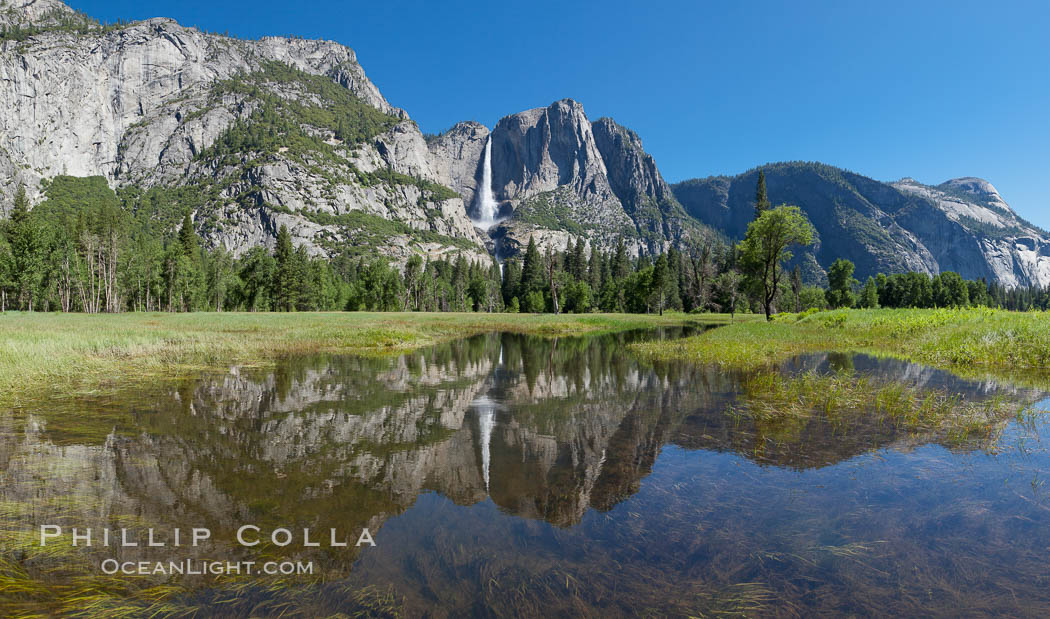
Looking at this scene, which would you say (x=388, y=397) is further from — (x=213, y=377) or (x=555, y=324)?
(x=555, y=324)

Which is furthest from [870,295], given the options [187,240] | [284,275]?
[187,240]

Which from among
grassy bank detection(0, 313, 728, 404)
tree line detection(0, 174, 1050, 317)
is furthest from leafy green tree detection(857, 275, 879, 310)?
grassy bank detection(0, 313, 728, 404)

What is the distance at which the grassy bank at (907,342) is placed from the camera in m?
17.6

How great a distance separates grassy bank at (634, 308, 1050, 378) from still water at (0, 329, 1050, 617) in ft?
27.3

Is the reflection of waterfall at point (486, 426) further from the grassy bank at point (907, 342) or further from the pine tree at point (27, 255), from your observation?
the pine tree at point (27, 255)

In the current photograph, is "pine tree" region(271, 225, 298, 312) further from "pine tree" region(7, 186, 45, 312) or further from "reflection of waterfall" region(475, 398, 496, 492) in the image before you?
"reflection of waterfall" region(475, 398, 496, 492)

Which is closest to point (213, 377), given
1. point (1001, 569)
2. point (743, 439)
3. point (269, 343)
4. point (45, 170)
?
point (269, 343)

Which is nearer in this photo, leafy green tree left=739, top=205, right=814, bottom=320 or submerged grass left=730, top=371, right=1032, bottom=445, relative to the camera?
submerged grass left=730, top=371, right=1032, bottom=445

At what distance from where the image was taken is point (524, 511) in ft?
20.5

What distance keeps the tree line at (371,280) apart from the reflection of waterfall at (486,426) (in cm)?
4303

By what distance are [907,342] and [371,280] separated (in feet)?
332

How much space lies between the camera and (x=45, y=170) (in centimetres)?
19100

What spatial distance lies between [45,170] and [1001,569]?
293 meters

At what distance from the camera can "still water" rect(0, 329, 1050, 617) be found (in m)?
4.18
